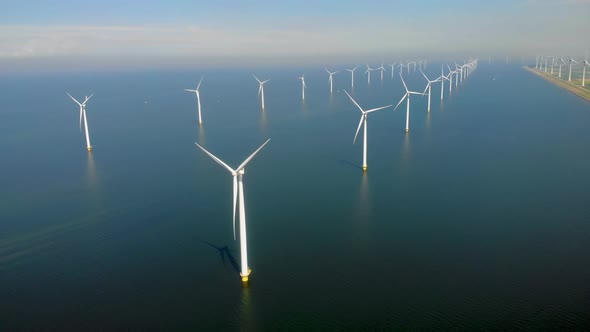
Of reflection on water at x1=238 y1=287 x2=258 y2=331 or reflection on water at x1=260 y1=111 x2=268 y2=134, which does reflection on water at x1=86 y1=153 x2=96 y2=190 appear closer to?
reflection on water at x1=238 y1=287 x2=258 y2=331

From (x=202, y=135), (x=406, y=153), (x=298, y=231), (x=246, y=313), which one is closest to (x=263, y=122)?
(x=202, y=135)

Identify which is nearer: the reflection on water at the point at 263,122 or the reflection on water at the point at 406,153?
the reflection on water at the point at 406,153

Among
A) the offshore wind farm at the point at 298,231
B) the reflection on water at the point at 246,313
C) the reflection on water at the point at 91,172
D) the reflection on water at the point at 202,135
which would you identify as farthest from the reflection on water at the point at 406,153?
the reflection on water at the point at 91,172

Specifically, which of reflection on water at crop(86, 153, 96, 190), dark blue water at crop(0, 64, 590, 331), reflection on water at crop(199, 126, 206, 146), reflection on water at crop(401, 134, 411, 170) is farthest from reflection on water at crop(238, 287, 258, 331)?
reflection on water at crop(199, 126, 206, 146)

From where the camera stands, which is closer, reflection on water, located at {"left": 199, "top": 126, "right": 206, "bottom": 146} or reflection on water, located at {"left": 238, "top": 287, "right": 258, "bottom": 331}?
reflection on water, located at {"left": 238, "top": 287, "right": 258, "bottom": 331}

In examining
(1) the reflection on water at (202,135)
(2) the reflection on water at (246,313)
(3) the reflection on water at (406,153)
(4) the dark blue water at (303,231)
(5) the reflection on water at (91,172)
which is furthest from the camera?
(1) the reflection on water at (202,135)

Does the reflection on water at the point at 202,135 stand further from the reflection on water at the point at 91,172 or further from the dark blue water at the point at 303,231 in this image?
the reflection on water at the point at 91,172
